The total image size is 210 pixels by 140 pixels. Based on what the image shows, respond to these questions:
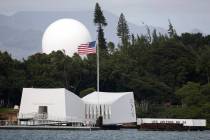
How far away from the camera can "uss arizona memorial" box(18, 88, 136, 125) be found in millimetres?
87438

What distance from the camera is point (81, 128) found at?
82.6m

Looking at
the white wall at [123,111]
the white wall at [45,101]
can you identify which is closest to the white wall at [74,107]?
the white wall at [45,101]

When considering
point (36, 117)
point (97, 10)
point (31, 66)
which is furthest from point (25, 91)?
point (97, 10)

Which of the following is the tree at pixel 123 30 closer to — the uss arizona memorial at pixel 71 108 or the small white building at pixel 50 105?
the uss arizona memorial at pixel 71 108

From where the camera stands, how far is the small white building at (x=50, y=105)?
287ft

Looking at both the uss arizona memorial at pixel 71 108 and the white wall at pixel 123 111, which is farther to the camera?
the white wall at pixel 123 111

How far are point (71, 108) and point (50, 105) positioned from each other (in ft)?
7.99

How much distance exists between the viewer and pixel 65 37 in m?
122

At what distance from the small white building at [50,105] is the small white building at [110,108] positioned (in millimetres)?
1779

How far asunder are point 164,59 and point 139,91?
6.52 meters

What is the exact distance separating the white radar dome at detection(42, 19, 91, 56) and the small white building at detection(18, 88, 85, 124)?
3183 cm

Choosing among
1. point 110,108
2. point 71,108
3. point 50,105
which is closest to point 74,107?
point 71,108

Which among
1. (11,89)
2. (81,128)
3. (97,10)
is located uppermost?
(97,10)

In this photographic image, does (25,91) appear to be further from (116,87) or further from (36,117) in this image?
(116,87)
